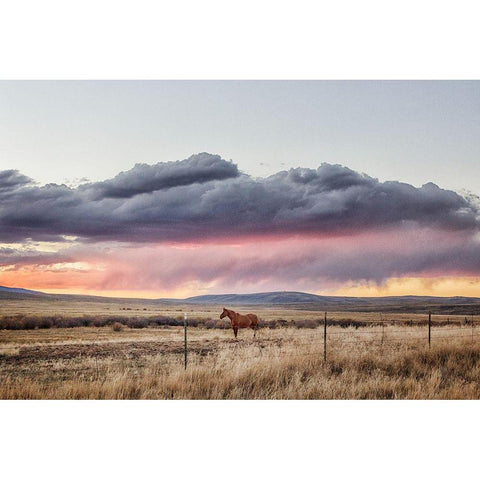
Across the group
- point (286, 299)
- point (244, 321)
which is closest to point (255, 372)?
point (244, 321)

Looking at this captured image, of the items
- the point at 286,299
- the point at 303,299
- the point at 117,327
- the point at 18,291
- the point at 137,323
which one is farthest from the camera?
the point at 137,323

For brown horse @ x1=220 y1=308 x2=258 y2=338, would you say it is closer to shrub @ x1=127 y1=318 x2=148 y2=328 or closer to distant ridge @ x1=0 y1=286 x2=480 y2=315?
distant ridge @ x1=0 y1=286 x2=480 y2=315

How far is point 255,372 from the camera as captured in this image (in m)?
7.30

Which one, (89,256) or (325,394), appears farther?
(89,256)

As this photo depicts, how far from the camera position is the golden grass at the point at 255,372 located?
22.7ft

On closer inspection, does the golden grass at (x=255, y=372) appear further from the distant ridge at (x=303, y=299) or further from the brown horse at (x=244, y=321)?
the distant ridge at (x=303, y=299)

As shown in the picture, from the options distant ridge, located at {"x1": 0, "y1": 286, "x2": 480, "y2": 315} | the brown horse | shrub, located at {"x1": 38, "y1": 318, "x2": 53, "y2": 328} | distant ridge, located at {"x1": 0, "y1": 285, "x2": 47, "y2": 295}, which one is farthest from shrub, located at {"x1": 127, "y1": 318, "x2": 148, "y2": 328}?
the brown horse

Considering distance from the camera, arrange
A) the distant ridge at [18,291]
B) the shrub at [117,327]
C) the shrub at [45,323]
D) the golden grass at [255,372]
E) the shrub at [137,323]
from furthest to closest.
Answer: the shrub at [137,323], the shrub at [117,327], the shrub at [45,323], the distant ridge at [18,291], the golden grass at [255,372]

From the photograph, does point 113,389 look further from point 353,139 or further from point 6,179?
point 353,139

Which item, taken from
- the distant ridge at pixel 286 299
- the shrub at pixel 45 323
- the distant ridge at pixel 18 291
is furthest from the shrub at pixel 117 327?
the distant ridge at pixel 18 291

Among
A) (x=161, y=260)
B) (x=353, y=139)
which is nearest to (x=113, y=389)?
(x=161, y=260)

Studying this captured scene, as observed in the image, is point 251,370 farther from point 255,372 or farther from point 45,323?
point 45,323

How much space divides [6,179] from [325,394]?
633 cm

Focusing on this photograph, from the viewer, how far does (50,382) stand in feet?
24.7
